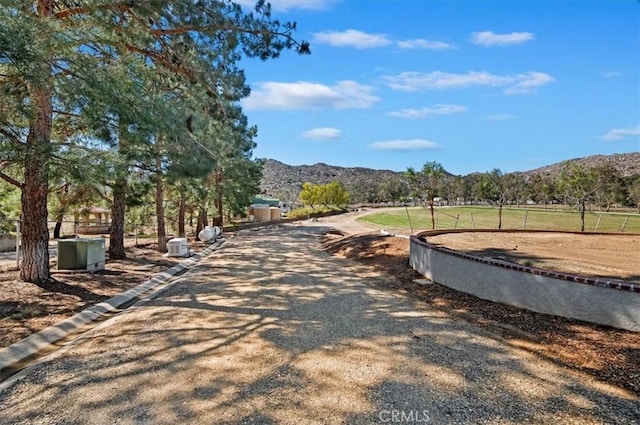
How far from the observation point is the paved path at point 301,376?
2.83 m

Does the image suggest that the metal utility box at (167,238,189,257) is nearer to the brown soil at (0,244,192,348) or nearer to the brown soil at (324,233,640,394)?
the brown soil at (0,244,192,348)

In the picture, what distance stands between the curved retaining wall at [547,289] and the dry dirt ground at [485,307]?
138mm

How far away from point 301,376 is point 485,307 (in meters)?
3.47

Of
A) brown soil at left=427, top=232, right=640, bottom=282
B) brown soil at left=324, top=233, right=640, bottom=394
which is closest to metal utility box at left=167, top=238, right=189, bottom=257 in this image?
brown soil at left=324, top=233, right=640, bottom=394

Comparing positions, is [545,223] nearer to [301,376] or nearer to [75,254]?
[75,254]

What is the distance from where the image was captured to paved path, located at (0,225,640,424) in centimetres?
283

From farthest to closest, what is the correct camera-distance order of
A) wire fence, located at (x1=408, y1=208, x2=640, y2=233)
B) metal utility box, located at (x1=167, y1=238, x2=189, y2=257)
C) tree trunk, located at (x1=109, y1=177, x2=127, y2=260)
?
wire fence, located at (x1=408, y1=208, x2=640, y2=233) → metal utility box, located at (x1=167, y1=238, x2=189, y2=257) → tree trunk, located at (x1=109, y1=177, x2=127, y2=260)

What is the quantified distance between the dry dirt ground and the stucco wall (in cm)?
925

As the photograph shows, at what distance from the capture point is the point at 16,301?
18.9ft

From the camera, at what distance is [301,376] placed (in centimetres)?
346

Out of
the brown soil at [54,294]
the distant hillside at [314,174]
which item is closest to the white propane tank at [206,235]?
the brown soil at [54,294]

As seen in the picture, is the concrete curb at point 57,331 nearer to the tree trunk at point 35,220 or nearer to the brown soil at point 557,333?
the tree trunk at point 35,220

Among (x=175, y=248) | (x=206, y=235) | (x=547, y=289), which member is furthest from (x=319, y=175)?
(x=547, y=289)

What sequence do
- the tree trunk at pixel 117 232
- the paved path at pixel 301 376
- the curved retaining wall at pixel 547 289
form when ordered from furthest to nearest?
1. the tree trunk at pixel 117 232
2. the curved retaining wall at pixel 547 289
3. the paved path at pixel 301 376
